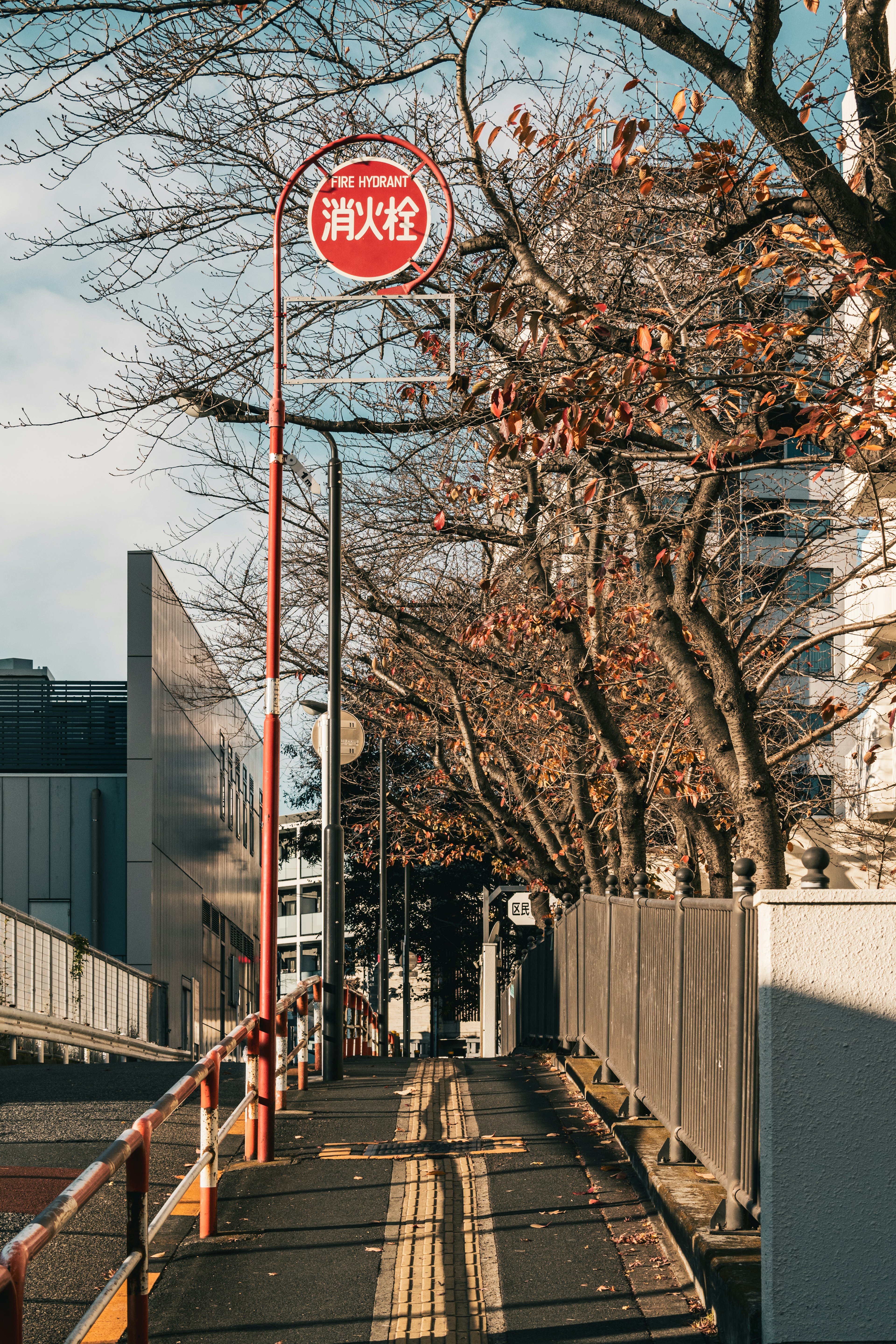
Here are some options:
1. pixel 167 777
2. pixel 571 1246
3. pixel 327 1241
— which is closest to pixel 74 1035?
pixel 167 777

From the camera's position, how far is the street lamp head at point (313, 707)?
16.6 m

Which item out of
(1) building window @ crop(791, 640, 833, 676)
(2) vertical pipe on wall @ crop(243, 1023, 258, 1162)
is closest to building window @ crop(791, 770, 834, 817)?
(1) building window @ crop(791, 640, 833, 676)

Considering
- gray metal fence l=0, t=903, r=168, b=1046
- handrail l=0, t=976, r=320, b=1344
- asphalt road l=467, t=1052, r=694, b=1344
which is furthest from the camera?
gray metal fence l=0, t=903, r=168, b=1046

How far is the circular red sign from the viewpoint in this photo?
9.35 meters

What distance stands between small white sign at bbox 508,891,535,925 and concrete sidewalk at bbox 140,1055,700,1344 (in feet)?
71.0

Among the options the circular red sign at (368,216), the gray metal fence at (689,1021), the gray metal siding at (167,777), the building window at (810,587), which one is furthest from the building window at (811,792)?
the gray metal siding at (167,777)

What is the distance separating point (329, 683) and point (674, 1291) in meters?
9.05

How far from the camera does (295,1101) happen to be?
39.1 ft

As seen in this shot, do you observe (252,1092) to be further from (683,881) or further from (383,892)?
(383,892)

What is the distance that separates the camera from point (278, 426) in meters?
9.21

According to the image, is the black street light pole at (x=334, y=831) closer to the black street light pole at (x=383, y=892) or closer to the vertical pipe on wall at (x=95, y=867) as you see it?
the black street light pole at (x=383, y=892)

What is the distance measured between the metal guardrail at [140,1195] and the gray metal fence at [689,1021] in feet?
7.88

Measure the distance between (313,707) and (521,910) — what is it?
16571 mm

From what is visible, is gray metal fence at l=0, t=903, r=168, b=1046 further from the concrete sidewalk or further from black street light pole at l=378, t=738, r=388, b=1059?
the concrete sidewalk
